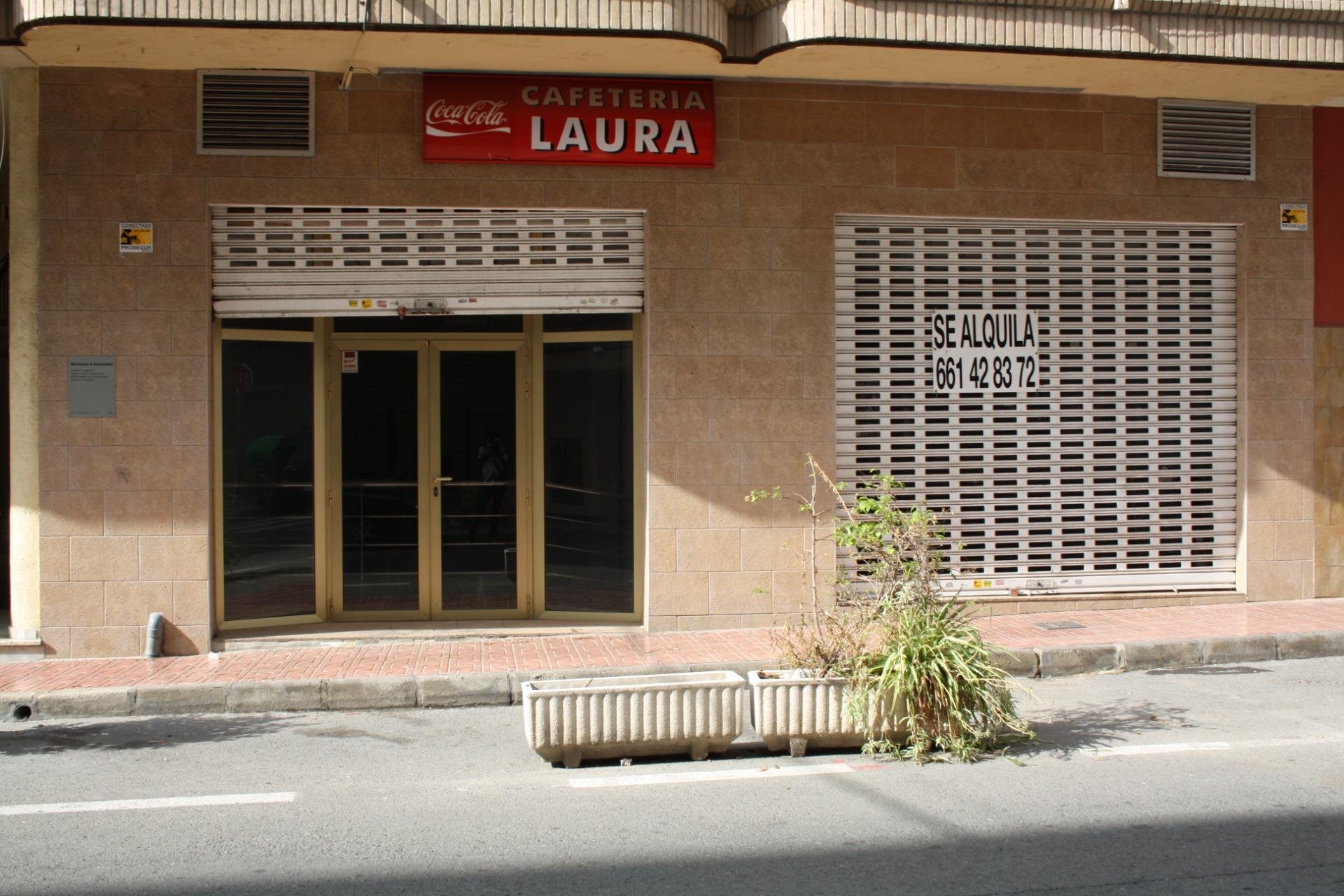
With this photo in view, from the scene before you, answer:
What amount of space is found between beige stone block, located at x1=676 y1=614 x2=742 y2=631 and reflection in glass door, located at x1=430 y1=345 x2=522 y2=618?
1.50 meters

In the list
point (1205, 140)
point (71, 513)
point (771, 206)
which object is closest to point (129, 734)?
point (71, 513)

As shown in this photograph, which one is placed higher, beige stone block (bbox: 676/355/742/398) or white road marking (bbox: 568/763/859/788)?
beige stone block (bbox: 676/355/742/398)

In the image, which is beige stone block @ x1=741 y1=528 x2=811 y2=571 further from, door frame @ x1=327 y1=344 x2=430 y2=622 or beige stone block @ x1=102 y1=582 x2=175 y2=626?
beige stone block @ x1=102 y1=582 x2=175 y2=626

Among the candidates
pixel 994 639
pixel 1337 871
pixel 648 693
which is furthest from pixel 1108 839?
pixel 994 639

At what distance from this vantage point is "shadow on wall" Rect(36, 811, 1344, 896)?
4.75m

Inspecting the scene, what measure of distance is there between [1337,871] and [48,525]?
28.7ft

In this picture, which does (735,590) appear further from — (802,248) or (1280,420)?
(1280,420)

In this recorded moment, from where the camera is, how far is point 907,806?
19.1 feet

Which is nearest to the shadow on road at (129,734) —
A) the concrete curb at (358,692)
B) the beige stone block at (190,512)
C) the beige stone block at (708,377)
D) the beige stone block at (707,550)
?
the concrete curb at (358,692)

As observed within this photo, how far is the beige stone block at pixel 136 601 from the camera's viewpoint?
9609 millimetres

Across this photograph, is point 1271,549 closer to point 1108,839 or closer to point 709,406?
point 709,406

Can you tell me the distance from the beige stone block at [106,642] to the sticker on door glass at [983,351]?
22.3ft

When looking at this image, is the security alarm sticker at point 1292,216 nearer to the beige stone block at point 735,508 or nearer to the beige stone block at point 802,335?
the beige stone block at point 802,335

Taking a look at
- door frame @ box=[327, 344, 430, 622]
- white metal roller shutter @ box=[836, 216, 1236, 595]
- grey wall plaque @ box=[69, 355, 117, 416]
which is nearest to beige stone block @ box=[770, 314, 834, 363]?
white metal roller shutter @ box=[836, 216, 1236, 595]
